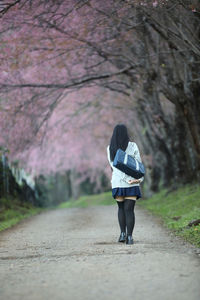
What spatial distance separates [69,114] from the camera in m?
26.1

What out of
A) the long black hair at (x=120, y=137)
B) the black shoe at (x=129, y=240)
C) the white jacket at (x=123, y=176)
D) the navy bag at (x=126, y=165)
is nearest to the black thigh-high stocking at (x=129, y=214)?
the black shoe at (x=129, y=240)

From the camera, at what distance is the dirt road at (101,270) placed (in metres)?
4.43

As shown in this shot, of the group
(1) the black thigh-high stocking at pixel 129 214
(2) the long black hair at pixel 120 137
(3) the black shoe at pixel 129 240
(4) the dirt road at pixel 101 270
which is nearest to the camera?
(4) the dirt road at pixel 101 270

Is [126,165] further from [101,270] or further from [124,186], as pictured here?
[101,270]

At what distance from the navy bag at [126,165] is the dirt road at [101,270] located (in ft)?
3.75

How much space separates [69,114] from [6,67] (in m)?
11.5

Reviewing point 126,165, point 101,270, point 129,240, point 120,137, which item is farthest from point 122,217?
point 101,270

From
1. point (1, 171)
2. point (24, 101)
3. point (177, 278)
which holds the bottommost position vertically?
point (177, 278)

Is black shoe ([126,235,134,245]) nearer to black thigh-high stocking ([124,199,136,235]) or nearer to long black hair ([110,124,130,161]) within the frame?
black thigh-high stocking ([124,199,136,235])

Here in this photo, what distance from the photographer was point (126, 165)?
26.2ft

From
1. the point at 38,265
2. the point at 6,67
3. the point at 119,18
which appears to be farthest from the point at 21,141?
the point at 38,265

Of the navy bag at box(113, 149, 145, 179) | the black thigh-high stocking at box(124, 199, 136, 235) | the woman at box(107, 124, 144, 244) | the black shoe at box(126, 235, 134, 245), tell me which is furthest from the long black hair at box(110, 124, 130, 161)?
the black shoe at box(126, 235, 134, 245)

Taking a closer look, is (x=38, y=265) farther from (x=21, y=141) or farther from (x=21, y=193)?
(x=21, y=193)

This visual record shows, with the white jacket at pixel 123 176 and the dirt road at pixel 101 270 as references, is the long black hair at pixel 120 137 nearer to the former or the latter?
the white jacket at pixel 123 176
